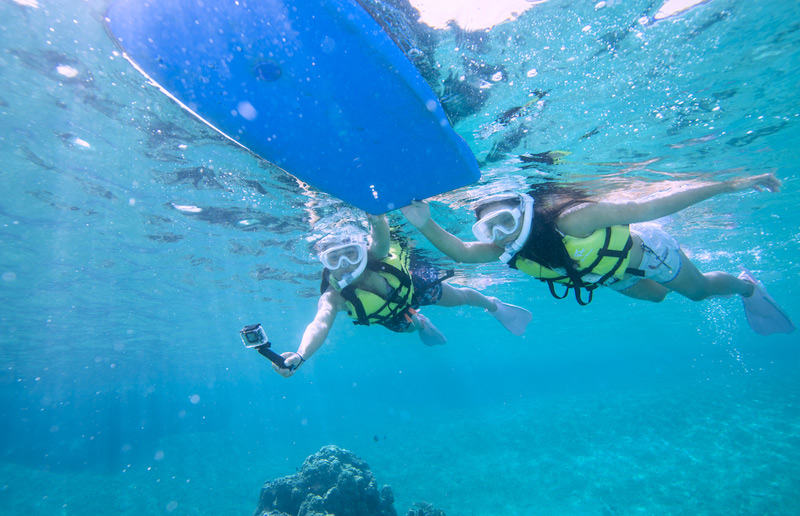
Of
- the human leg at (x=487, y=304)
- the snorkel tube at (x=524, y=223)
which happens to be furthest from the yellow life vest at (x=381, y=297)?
the human leg at (x=487, y=304)

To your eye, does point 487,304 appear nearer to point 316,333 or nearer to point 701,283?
point 701,283

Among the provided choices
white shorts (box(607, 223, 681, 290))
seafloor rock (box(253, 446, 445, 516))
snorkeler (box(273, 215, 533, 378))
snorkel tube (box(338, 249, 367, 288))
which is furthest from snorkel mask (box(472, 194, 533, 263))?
seafloor rock (box(253, 446, 445, 516))

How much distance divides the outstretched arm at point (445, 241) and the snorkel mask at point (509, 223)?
1.50ft

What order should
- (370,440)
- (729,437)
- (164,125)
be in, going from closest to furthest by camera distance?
1. (164,125)
2. (729,437)
3. (370,440)

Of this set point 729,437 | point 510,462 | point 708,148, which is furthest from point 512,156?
point 729,437

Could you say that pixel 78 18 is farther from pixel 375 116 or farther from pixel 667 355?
pixel 667 355

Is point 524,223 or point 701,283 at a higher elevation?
point 524,223

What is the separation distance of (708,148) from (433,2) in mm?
9581

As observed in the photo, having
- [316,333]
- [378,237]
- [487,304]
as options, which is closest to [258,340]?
[316,333]

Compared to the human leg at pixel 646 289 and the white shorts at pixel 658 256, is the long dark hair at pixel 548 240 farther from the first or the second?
the human leg at pixel 646 289

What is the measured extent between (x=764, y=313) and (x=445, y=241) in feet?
25.0

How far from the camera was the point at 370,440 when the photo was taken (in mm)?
38281

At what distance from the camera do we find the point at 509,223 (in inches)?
191

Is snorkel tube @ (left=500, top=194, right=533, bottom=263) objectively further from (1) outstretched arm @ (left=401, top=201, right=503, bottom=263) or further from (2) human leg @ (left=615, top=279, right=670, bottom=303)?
(2) human leg @ (left=615, top=279, right=670, bottom=303)
